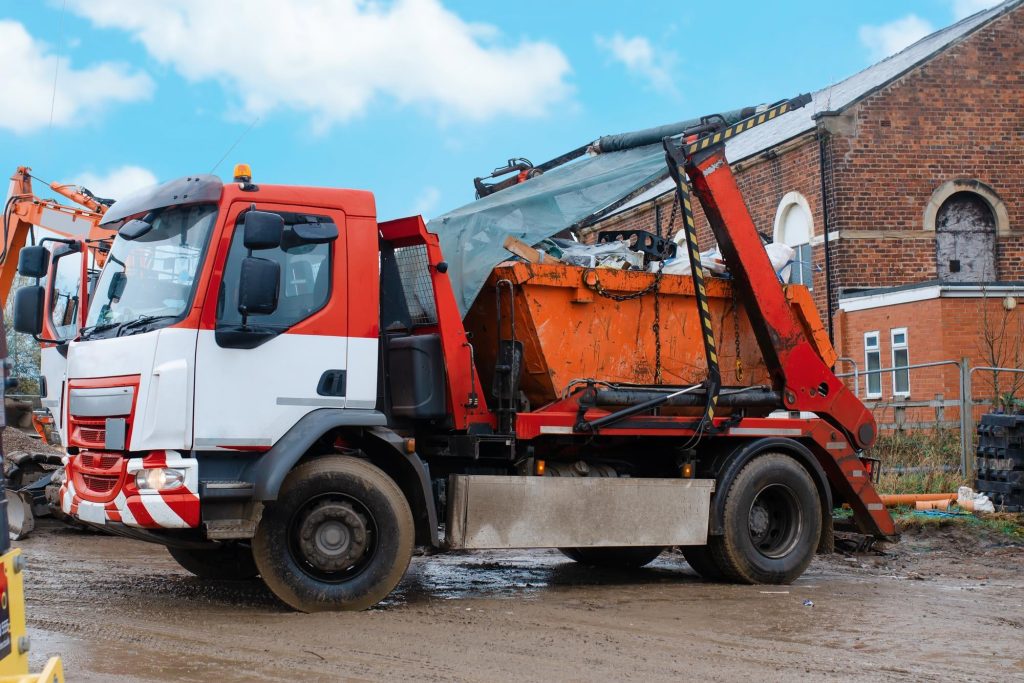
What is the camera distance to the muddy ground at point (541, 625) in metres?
6.16

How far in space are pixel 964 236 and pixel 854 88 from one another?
5.03m

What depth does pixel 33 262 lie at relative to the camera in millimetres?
8695

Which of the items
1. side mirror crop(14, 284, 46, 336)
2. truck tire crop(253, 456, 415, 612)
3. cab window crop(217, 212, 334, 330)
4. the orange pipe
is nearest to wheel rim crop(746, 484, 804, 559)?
truck tire crop(253, 456, 415, 612)

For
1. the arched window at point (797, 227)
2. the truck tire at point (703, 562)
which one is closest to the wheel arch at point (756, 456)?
the truck tire at point (703, 562)

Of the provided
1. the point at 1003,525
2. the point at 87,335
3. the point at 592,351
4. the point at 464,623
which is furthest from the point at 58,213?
the point at 1003,525

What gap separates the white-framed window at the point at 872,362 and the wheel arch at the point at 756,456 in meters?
14.7

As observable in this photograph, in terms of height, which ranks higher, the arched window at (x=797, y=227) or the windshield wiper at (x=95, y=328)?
the arched window at (x=797, y=227)

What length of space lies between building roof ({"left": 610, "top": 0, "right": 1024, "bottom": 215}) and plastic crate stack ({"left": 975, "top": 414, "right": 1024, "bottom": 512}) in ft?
38.6

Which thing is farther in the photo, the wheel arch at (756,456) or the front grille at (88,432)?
the wheel arch at (756,456)

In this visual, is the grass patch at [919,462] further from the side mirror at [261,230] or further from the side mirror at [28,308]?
the side mirror at [28,308]

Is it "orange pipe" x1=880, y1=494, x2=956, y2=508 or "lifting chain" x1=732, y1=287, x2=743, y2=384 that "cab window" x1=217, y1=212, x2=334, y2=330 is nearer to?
"lifting chain" x1=732, y1=287, x2=743, y2=384

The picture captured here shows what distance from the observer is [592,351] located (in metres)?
9.18

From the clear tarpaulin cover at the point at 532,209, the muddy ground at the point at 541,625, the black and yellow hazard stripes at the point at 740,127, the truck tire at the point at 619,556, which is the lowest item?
the muddy ground at the point at 541,625

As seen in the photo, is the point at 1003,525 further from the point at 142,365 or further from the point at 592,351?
the point at 142,365
